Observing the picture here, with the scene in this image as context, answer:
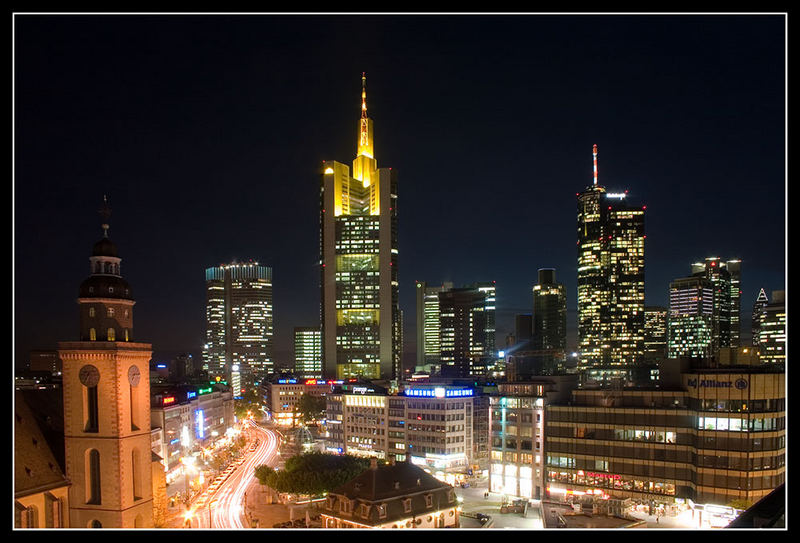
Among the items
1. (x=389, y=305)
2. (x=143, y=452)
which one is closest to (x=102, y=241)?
(x=143, y=452)

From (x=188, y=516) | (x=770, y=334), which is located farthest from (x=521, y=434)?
(x=770, y=334)

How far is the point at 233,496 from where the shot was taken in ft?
212

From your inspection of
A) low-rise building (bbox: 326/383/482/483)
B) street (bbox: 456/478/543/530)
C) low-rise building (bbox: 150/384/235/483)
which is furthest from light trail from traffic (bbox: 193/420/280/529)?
street (bbox: 456/478/543/530)

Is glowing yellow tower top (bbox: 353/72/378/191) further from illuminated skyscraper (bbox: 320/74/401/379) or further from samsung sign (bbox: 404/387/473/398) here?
samsung sign (bbox: 404/387/473/398)

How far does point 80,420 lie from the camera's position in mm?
30469

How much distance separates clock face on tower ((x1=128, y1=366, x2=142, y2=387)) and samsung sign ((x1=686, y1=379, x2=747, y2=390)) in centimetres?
4538

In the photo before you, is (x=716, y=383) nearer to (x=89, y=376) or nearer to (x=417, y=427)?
(x=417, y=427)

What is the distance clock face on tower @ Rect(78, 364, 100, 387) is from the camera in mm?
30594

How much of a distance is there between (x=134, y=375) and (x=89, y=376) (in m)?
2.01

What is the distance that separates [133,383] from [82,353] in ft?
9.09

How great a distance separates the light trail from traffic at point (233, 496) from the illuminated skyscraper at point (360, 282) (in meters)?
76.9

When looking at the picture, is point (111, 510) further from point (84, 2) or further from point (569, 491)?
point (569, 491)

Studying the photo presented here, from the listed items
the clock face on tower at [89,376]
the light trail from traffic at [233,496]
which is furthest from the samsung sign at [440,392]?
the clock face on tower at [89,376]
